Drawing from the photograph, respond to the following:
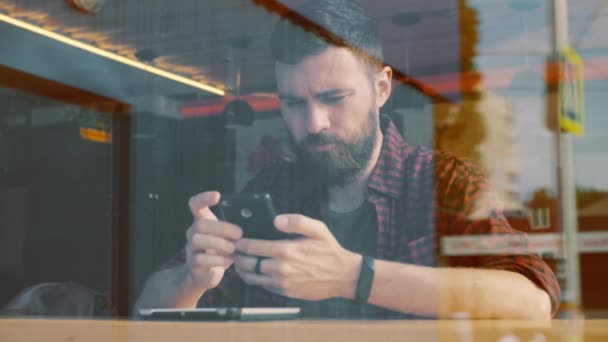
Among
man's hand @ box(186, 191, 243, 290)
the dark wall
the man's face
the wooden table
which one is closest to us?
the wooden table

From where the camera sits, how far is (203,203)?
87.7 inches

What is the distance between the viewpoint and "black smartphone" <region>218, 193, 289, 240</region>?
2066 millimetres

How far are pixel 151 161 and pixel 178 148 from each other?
14cm

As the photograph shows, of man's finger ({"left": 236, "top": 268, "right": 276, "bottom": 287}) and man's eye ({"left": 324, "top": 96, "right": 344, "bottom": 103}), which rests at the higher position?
man's eye ({"left": 324, "top": 96, "right": 344, "bottom": 103})

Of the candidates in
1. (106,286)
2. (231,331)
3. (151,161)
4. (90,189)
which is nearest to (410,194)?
(231,331)

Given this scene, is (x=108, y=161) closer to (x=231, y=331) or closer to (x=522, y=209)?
(x=231, y=331)

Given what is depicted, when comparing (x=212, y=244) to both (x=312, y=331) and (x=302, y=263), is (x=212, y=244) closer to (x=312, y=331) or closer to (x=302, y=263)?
(x=302, y=263)

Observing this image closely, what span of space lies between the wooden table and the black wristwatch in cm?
33

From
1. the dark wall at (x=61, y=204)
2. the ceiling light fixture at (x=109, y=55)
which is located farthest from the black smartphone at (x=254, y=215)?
the dark wall at (x=61, y=204)

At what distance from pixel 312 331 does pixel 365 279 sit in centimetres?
57

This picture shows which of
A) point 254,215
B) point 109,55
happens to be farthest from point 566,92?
point 109,55

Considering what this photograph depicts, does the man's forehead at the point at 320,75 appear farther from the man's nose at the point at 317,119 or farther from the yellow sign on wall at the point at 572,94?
the yellow sign on wall at the point at 572,94

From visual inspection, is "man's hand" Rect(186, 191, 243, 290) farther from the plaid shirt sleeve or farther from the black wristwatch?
the plaid shirt sleeve

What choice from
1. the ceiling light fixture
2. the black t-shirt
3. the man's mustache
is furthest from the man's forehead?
the black t-shirt
